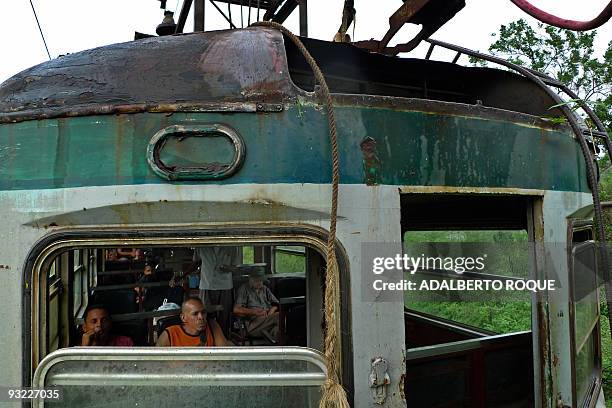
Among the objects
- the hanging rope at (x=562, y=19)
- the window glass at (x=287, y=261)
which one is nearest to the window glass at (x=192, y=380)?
the hanging rope at (x=562, y=19)

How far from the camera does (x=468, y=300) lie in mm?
3832

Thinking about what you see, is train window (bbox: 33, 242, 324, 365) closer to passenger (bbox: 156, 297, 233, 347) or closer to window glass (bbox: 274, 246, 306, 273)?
window glass (bbox: 274, 246, 306, 273)

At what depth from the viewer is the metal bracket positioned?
5.84 feet

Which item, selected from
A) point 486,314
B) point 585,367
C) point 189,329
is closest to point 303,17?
point 189,329

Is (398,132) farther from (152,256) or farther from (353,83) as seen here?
(152,256)

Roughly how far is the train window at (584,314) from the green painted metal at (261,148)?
3.64 feet

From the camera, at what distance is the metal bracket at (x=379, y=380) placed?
1780 mm

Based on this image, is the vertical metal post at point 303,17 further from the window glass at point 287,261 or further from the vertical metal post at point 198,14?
the window glass at point 287,261

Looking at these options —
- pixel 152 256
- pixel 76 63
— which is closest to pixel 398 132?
pixel 76 63

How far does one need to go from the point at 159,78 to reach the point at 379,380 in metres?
1.50

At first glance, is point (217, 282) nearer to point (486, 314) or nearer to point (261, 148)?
point (261, 148)

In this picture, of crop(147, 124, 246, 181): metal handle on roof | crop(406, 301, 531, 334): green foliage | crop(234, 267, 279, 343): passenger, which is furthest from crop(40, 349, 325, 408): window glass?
crop(406, 301, 531, 334): green foliage

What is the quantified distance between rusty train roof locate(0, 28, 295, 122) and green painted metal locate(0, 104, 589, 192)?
73mm

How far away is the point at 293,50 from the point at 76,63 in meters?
1.08
